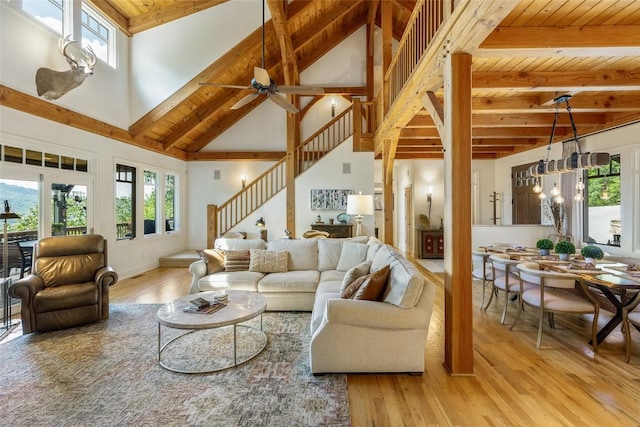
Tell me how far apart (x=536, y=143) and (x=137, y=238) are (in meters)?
8.98

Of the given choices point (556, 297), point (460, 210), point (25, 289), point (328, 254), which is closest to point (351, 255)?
point (328, 254)

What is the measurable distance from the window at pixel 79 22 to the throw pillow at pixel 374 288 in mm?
5578

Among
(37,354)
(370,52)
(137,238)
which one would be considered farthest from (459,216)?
(370,52)

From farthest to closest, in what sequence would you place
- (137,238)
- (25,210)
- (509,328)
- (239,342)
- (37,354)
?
(137,238) → (25,210) → (509,328) → (239,342) → (37,354)

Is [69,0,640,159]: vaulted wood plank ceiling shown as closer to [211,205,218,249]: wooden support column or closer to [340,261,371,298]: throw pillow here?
[211,205,218,249]: wooden support column

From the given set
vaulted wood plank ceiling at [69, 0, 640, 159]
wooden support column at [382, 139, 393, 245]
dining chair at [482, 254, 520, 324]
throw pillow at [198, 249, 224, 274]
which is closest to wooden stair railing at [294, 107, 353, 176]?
vaulted wood plank ceiling at [69, 0, 640, 159]

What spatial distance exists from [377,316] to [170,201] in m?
7.40

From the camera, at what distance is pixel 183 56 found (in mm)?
6012

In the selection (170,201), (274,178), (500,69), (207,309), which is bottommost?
(207,309)

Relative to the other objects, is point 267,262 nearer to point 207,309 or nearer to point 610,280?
point 207,309

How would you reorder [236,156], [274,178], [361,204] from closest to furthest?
[361,204] → [274,178] → [236,156]

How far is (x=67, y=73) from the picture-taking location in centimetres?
449

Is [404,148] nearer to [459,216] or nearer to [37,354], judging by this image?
[459,216]

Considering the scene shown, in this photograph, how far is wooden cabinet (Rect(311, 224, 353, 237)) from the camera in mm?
7539
